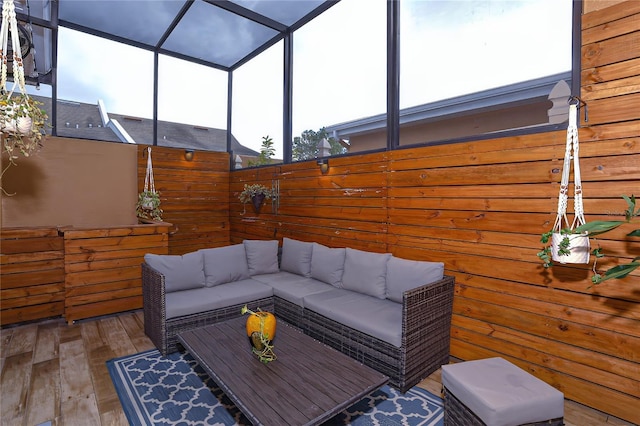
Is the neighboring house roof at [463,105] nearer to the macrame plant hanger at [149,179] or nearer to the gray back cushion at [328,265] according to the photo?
the gray back cushion at [328,265]

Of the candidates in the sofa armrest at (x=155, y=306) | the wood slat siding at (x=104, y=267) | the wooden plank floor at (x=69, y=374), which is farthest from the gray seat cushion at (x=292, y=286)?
the wood slat siding at (x=104, y=267)

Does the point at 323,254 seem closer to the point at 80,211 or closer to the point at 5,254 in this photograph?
the point at 5,254

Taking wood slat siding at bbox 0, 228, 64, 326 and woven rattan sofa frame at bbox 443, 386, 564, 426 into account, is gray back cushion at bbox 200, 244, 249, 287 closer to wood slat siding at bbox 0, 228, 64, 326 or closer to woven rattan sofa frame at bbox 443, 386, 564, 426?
wood slat siding at bbox 0, 228, 64, 326

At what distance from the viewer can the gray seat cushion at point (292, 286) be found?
11.1 feet

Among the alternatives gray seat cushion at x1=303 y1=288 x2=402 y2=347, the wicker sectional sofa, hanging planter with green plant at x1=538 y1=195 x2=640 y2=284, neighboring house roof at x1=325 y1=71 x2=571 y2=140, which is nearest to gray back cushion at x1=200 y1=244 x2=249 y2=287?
the wicker sectional sofa

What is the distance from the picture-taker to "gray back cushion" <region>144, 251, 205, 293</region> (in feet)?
11.0

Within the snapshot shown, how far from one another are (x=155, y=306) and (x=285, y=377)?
1.73m

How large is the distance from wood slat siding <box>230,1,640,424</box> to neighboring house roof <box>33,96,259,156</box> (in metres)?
3.88

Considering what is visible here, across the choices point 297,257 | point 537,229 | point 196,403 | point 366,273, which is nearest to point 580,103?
point 537,229

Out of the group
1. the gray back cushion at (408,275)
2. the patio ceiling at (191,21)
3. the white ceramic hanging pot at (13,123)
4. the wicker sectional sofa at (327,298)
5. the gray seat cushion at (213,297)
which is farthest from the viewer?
the patio ceiling at (191,21)

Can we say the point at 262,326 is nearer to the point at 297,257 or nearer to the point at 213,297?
the point at 213,297

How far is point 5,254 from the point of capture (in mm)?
3596

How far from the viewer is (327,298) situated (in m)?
3.19

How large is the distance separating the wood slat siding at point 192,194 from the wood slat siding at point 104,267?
60.9 inches
